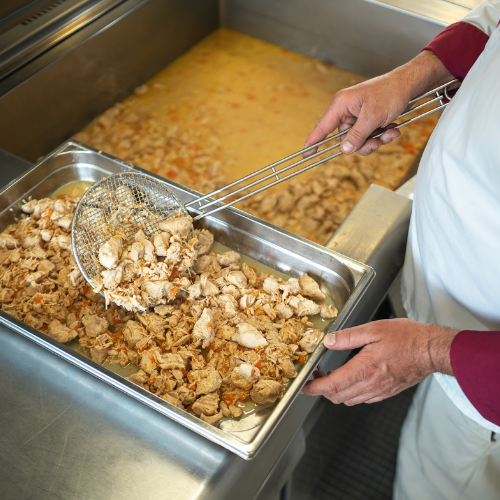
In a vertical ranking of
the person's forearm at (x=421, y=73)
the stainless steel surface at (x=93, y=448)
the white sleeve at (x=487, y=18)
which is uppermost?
the white sleeve at (x=487, y=18)

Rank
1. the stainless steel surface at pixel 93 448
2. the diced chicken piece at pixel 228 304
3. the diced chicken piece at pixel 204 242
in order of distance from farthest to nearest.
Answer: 1. the diced chicken piece at pixel 204 242
2. the diced chicken piece at pixel 228 304
3. the stainless steel surface at pixel 93 448

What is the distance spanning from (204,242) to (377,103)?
1.65ft

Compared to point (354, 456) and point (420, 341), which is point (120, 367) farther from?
point (354, 456)

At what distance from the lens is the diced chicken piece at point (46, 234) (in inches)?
42.4

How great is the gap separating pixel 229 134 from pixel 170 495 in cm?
123

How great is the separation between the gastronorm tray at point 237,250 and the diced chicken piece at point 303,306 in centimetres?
6

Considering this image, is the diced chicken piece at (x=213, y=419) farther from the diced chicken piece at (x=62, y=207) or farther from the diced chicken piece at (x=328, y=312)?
the diced chicken piece at (x=62, y=207)

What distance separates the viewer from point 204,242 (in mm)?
1104

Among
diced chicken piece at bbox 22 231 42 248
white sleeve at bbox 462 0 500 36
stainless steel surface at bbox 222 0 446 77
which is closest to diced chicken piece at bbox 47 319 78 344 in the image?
diced chicken piece at bbox 22 231 42 248

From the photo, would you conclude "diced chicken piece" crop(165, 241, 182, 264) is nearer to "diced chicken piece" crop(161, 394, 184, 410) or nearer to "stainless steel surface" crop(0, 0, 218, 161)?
"diced chicken piece" crop(161, 394, 184, 410)

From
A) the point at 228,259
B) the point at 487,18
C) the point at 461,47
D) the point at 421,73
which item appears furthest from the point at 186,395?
the point at 487,18

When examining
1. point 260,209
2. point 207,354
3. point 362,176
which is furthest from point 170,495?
point 362,176

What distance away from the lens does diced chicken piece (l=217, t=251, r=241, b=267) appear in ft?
3.60

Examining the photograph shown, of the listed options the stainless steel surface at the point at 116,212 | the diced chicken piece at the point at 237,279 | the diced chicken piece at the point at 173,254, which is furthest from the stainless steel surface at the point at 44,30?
the diced chicken piece at the point at 237,279
